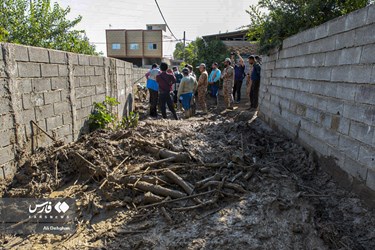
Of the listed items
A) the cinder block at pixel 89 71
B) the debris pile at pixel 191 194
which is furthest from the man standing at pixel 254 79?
the cinder block at pixel 89 71

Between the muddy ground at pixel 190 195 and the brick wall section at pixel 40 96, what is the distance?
0.92 ft

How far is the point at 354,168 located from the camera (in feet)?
8.98

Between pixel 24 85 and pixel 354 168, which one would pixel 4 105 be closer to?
pixel 24 85

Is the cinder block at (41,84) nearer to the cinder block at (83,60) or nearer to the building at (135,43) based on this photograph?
the cinder block at (83,60)

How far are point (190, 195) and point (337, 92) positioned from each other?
2.17 m

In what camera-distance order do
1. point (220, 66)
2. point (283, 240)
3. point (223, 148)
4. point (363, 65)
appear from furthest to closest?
1. point (220, 66)
2. point (223, 148)
3. point (363, 65)
4. point (283, 240)

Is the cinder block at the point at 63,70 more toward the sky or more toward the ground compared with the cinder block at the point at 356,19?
more toward the ground

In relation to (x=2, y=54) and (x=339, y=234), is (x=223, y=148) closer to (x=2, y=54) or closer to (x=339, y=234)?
(x=339, y=234)

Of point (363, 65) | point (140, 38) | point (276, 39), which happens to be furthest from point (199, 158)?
point (140, 38)

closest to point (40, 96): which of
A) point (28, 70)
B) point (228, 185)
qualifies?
point (28, 70)

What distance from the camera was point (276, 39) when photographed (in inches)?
216

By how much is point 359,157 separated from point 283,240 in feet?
3.94

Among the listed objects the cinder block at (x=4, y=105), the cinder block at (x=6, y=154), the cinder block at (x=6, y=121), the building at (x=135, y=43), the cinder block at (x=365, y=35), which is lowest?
the cinder block at (x=6, y=154)

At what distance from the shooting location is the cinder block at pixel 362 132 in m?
2.51
